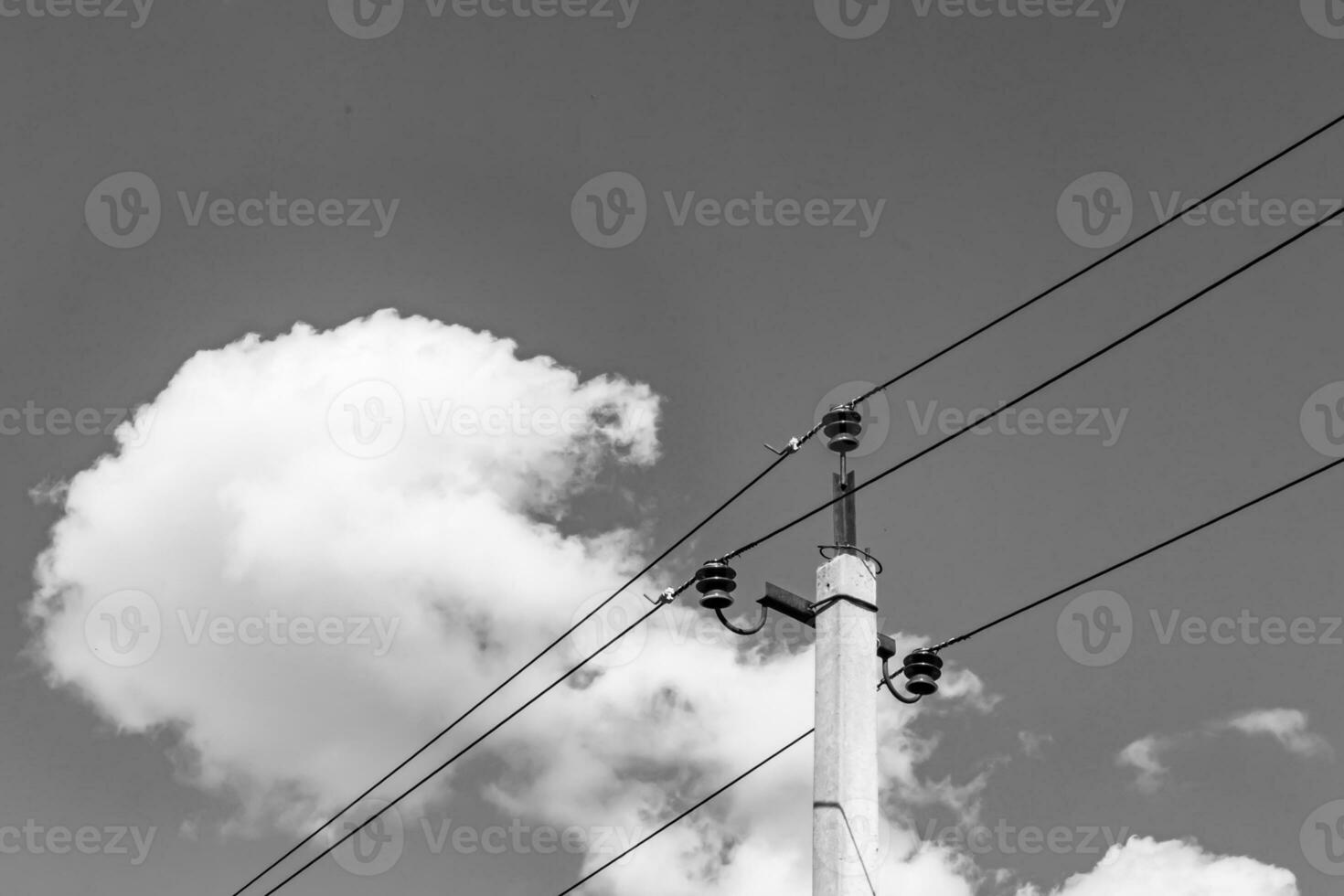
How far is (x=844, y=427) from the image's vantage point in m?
12.0

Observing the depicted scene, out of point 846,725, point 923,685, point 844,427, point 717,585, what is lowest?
point 846,725

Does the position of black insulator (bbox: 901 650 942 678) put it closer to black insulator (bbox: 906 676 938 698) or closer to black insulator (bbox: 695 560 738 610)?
black insulator (bbox: 906 676 938 698)

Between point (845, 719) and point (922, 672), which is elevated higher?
point (922, 672)

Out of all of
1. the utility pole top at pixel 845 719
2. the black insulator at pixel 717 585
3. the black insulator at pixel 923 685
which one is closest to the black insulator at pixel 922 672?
the black insulator at pixel 923 685

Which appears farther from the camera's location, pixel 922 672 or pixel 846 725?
pixel 922 672

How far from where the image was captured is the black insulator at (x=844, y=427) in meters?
11.9

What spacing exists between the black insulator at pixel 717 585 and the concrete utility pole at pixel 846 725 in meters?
1.12

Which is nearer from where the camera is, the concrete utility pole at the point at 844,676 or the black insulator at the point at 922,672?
the concrete utility pole at the point at 844,676

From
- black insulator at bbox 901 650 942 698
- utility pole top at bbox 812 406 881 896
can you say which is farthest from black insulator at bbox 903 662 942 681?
utility pole top at bbox 812 406 881 896

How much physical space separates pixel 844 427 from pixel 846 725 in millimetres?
2566

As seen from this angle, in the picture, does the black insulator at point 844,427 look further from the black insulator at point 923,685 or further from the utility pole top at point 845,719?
the black insulator at point 923,685

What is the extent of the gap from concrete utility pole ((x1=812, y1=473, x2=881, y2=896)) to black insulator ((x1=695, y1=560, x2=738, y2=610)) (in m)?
1.12

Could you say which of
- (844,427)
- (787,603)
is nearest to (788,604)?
(787,603)

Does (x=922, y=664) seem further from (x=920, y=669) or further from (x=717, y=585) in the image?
(x=717, y=585)
